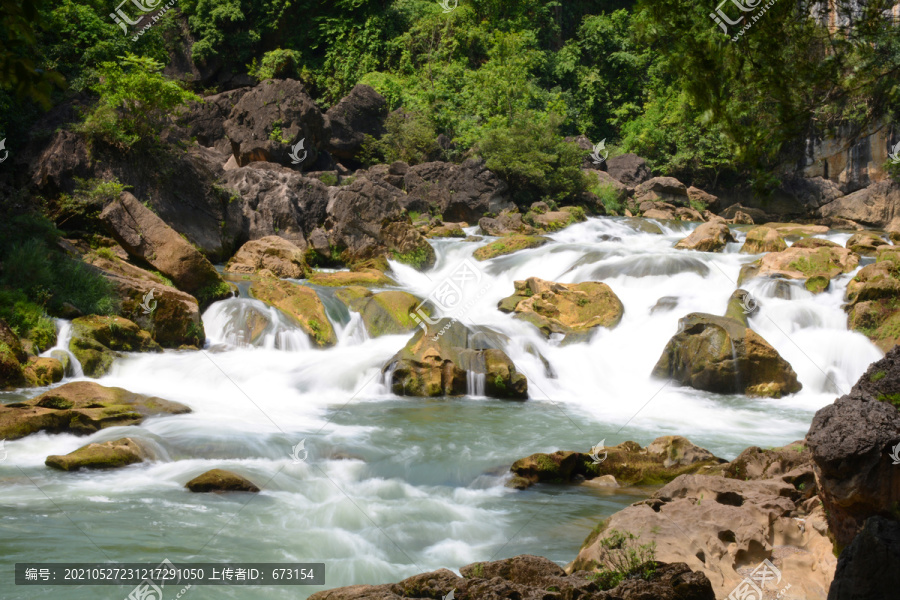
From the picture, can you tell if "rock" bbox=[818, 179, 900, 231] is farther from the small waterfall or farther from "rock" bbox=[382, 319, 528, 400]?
the small waterfall

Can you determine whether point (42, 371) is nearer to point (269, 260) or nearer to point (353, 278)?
point (269, 260)

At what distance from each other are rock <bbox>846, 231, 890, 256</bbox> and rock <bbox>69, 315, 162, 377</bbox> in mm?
16209

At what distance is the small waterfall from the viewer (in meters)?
10.3

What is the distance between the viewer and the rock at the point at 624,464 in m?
7.55

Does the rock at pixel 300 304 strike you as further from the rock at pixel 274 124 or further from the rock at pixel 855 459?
the rock at pixel 274 124

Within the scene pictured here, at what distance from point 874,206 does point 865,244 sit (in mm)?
9810

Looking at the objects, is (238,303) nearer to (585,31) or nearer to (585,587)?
(585,587)

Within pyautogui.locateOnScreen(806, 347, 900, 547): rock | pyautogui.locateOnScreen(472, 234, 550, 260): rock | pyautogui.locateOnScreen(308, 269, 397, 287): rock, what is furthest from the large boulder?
pyautogui.locateOnScreen(806, 347, 900, 547): rock

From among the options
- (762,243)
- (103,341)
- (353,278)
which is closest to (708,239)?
(762,243)

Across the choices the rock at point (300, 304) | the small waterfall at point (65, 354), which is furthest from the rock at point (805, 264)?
the small waterfall at point (65, 354)

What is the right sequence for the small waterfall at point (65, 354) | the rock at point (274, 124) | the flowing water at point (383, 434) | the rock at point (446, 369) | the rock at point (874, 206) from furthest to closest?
1. the rock at point (874, 206)
2. the rock at point (274, 124)
3. the rock at point (446, 369)
4. the small waterfall at point (65, 354)
5. the flowing water at point (383, 434)

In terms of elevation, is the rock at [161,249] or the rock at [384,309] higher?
the rock at [161,249]

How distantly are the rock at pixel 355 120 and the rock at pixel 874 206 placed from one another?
1792 cm

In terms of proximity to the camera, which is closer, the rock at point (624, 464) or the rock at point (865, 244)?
the rock at point (624, 464)
